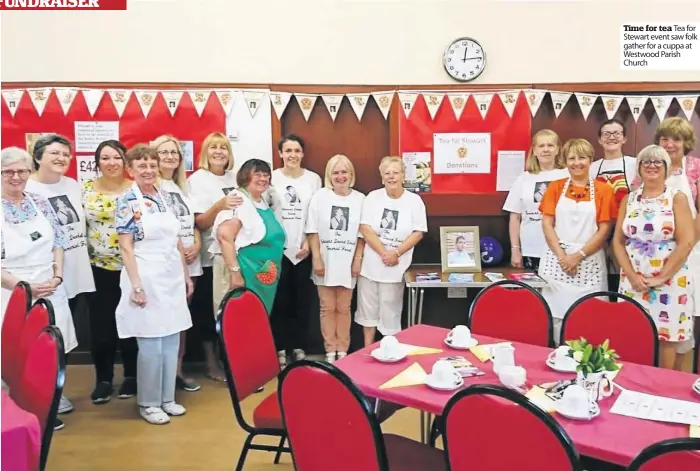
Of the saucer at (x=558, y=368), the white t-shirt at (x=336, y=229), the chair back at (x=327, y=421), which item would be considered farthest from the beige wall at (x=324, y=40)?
the chair back at (x=327, y=421)

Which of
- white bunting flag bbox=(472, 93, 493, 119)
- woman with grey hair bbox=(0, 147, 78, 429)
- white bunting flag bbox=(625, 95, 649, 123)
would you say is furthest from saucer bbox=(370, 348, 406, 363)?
white bunting flag bbox=(625, 95, 649, 123)

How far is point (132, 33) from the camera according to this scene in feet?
14.6

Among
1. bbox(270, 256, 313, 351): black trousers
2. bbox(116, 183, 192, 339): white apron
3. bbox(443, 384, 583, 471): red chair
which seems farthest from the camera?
bbox(270, 256, 313, 351): black trousers

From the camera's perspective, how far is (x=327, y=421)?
1812 mm

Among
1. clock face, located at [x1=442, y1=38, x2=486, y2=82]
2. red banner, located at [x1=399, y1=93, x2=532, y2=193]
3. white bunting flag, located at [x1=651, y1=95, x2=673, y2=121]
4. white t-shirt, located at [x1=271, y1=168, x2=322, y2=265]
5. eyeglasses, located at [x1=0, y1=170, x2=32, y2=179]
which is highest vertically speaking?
clock face, located at [x1=442, y1=38, x2=486, y2=82]

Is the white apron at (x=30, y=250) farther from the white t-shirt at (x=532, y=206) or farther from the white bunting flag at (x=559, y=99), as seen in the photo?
the white bunting flag at (x=559, y=99)

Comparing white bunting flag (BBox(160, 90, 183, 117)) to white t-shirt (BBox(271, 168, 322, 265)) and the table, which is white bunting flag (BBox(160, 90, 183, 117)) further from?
the table

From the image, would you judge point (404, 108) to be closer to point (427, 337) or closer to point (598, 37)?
point (598, 37)

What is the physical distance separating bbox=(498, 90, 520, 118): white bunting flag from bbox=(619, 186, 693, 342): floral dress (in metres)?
1.25

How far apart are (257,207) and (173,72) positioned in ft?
4.54

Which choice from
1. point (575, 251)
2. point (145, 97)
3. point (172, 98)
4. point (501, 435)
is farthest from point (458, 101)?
point (501, 435)

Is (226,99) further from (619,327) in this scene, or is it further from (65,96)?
(619,327)

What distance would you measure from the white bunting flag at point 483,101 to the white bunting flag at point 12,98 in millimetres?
3233

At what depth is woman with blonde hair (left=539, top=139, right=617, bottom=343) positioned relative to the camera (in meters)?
3.72
